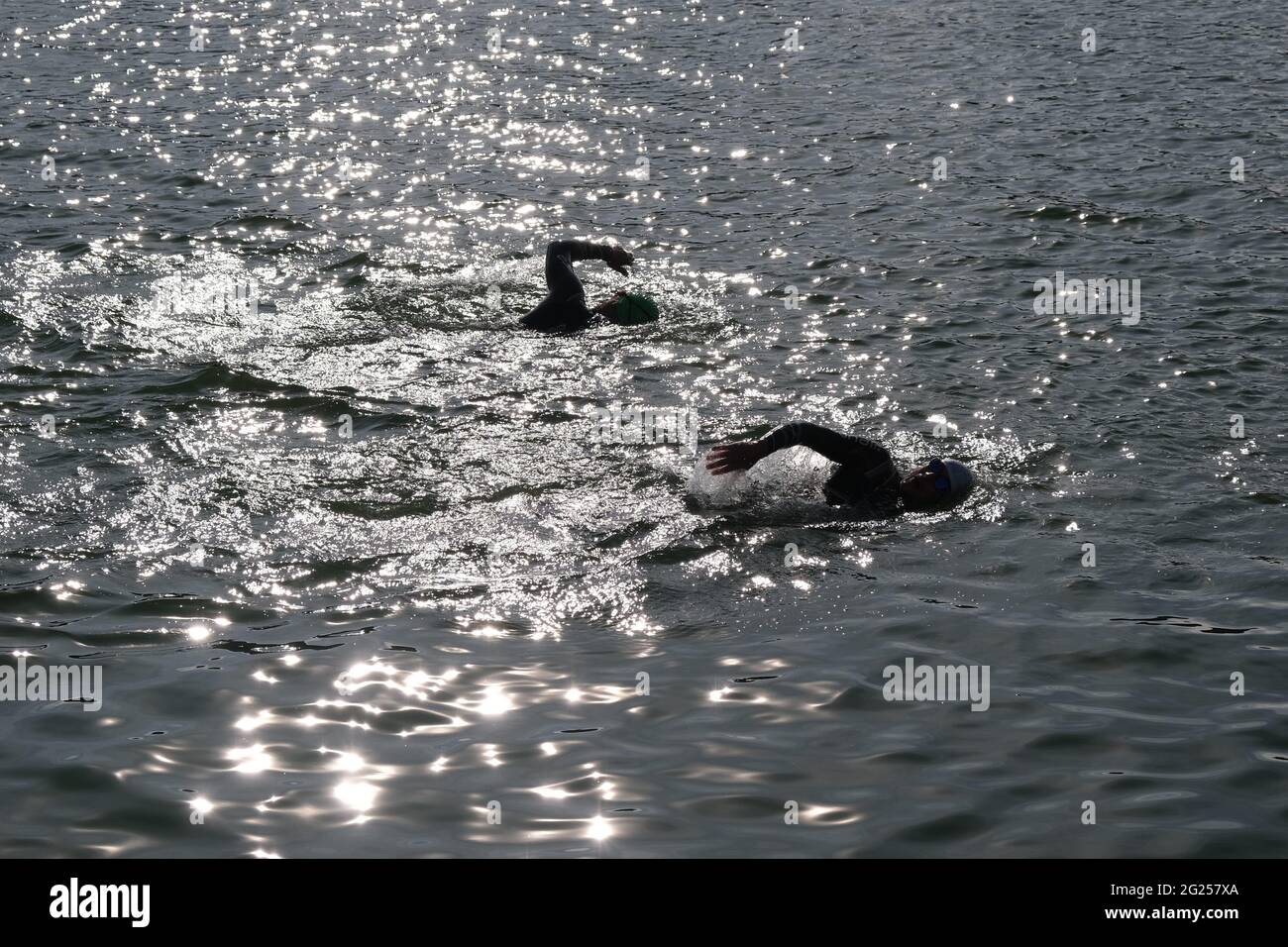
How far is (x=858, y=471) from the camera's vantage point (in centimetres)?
1145

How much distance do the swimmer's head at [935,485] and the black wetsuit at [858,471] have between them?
15 cm

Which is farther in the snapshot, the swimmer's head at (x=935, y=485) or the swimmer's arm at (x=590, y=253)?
the swimmer's arm at (x=590, y=253)

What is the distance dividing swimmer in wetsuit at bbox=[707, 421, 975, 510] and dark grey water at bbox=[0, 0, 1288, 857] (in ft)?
0.90

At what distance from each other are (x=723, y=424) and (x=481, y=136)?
41.8 ft

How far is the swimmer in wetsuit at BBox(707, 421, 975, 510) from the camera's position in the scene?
37.0 feet

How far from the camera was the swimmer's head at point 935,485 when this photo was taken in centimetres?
1128

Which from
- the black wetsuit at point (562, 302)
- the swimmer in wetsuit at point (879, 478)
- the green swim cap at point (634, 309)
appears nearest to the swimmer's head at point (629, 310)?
the green swim cap at point (634, 309)

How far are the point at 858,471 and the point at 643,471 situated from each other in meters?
1.96

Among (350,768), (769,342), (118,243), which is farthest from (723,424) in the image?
(118,243)

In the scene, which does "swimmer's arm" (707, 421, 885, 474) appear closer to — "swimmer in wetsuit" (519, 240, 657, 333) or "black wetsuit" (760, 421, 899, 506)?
"black wetsuit" (760, 421, 899, 506)

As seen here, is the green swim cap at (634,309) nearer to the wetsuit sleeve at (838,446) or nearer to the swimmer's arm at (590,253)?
the swimmer's arm at (590,253)

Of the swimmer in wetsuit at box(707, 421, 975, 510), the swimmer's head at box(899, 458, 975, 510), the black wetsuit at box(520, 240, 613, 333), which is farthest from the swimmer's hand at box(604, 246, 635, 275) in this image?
the swimmer's head at box(899, 458, 975, 510)
